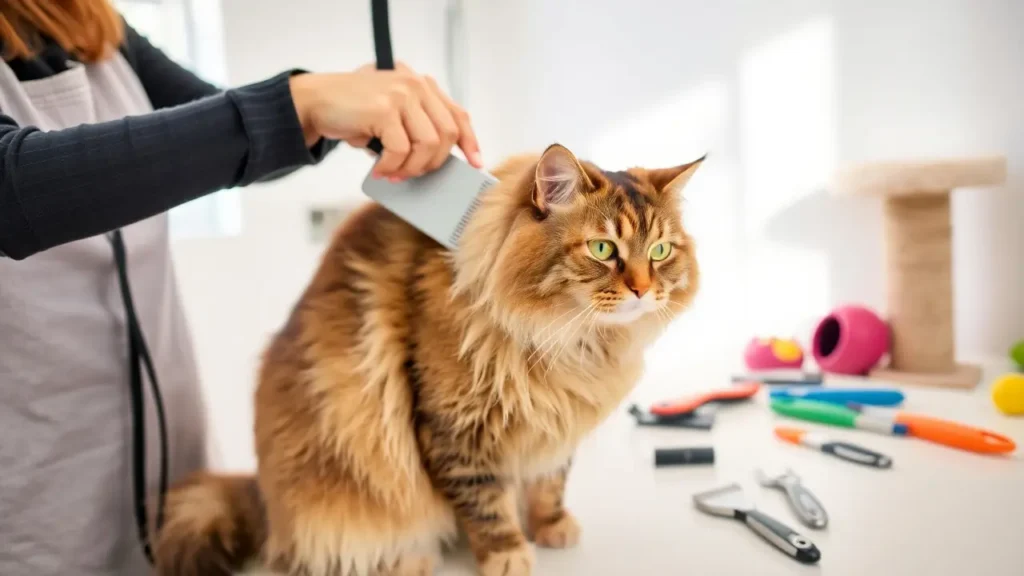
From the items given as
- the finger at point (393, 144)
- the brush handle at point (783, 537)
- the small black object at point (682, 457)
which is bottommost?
the brush handle at point (783, 537)

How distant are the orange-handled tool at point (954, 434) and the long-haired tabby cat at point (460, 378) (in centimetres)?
57

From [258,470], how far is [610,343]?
50cm

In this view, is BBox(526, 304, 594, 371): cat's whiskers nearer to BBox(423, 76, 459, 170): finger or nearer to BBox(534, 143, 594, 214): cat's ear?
BBox(534, 143, 594, 214): cat's ear

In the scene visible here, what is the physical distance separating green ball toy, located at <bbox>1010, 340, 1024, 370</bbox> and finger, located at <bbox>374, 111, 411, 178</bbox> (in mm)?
1414

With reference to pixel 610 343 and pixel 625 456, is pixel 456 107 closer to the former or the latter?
pixel 610 343

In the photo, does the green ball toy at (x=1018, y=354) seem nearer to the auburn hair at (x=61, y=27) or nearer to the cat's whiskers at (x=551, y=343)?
the cat's whiskers at (x=551, y=343)

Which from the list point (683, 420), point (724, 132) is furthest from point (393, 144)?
point (724, 132)

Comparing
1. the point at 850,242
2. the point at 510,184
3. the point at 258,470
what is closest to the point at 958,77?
the point at 850,242

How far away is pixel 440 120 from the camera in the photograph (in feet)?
2.53

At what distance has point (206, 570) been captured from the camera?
82 centimetres

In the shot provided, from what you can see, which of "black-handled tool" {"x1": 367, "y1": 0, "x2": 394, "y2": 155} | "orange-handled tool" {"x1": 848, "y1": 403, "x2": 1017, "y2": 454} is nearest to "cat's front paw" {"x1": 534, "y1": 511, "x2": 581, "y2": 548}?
"black-handled tool" {"x1": 367, "y1": 0, "x2": 394, "y2": 155}

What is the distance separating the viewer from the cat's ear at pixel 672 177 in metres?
0.87

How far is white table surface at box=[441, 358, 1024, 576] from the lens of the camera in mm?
782

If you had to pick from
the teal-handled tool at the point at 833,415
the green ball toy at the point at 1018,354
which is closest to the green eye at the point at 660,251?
the teal-handled tool at the point at 833,415
